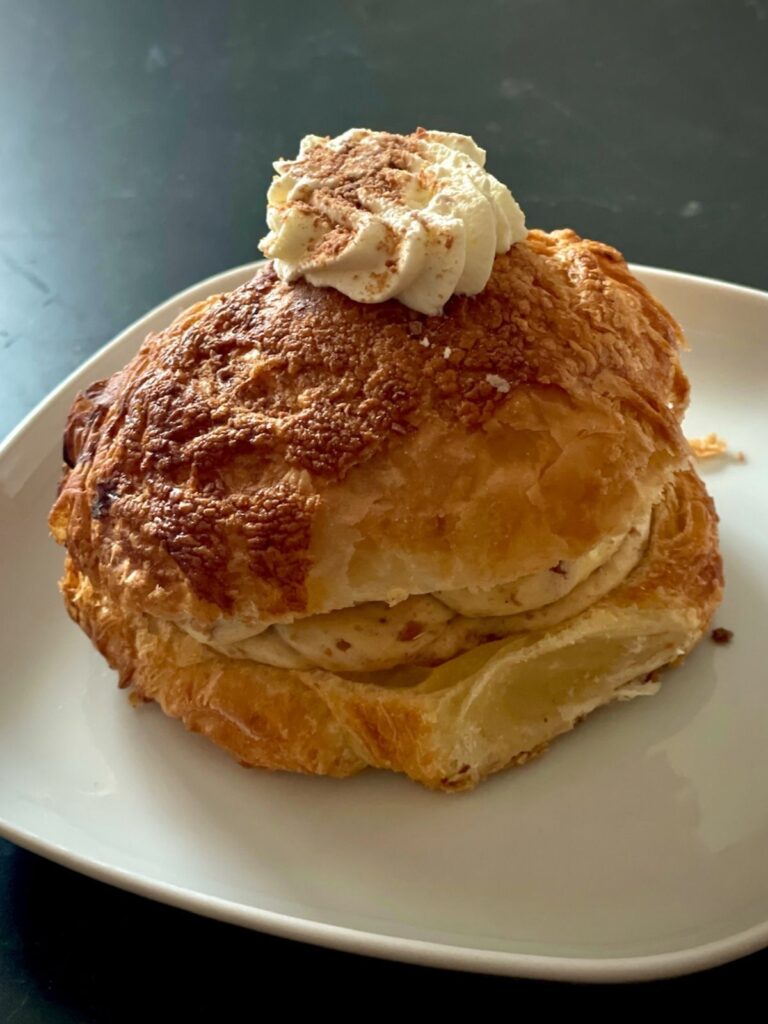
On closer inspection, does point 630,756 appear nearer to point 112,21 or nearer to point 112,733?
point 112,733

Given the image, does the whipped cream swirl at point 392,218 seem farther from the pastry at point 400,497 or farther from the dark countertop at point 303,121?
the dark countertop at point 303,121

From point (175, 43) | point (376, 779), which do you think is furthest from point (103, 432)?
point (175, 43)

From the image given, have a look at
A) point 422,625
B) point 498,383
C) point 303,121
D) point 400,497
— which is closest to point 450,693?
point 422,625

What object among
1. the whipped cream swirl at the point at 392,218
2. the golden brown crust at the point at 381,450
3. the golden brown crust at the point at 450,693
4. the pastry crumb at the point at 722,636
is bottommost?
the pastry crumb at the point at 722,636

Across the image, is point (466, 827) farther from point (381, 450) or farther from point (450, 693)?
point (381, 450)

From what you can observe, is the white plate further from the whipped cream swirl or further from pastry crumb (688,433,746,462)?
the whipped cream swirl

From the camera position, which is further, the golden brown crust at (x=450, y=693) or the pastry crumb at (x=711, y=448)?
the pastry crumb at (x=711, y=448)

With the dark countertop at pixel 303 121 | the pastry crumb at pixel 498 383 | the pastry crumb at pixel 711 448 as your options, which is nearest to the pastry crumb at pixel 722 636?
the pastry crumb at pixel 711 448
